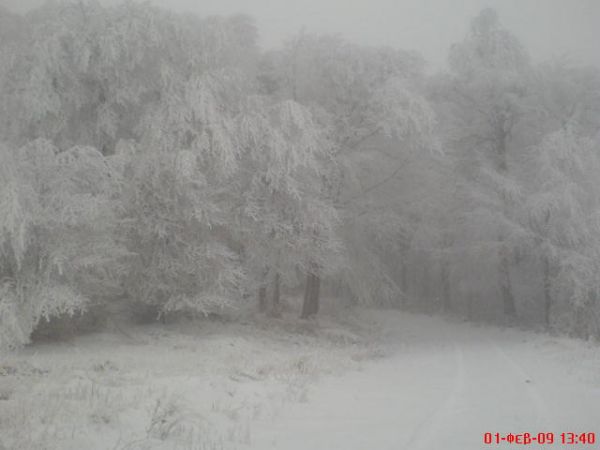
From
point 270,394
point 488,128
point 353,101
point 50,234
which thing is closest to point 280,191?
point 353,101

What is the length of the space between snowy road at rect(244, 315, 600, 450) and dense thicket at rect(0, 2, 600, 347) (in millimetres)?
4756

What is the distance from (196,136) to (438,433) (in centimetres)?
988

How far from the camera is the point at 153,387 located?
22.6 feet

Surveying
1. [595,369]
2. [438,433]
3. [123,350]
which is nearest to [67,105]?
[123,350]

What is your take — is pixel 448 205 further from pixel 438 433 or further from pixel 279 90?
pixel 438 433

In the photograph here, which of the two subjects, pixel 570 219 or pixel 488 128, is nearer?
pixel 570 219

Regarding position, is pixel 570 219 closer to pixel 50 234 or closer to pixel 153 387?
pixel 153 387

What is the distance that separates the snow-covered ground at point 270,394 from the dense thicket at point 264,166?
1.40 m

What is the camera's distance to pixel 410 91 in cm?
1695

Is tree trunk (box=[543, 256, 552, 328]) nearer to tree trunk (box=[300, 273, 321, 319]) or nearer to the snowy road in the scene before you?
the snowy road
